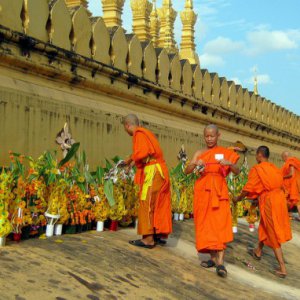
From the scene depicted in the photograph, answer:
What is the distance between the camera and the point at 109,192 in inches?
229

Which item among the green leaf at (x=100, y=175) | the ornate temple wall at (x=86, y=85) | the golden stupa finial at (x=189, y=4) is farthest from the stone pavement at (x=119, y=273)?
the golden stupa finial at (x=189, y=4)

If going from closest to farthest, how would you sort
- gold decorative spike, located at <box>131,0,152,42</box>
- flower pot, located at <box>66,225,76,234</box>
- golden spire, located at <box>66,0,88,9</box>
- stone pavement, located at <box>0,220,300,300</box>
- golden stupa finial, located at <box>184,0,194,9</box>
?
stone pavement, located at <box>0,220,300,300</box>, flower pot, located at <box>66,225,76,234</box>, golden spire, located at <box>66,0,88,9</box>, gold decorative spike, located at <box>131,0,152,42</box>, golden stupa finial, located at <box>184,0,194,9</box>

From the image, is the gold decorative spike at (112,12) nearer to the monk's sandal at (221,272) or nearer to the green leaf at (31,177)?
the green leaf at (31,177)

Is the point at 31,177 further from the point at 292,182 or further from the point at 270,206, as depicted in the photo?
the point at 292,182

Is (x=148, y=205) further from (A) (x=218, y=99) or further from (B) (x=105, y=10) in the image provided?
(A) (x=218, y=99)

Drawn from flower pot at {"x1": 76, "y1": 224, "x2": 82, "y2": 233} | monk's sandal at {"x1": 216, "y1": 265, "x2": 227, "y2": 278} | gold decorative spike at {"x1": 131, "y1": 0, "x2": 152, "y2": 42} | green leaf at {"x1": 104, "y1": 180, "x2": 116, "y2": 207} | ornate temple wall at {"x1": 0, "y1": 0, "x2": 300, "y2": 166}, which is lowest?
monk's sandal at {"x1": 216, "y1": 265, "x2": 227, "y2": 278}

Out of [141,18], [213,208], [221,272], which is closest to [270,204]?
[213,208]

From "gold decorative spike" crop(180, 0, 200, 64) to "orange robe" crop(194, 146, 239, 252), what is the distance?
21.1 ft

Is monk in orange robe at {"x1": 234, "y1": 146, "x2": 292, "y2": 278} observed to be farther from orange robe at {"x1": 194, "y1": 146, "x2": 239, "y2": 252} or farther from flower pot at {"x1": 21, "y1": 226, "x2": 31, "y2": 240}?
flower pot at {"x1": 21, "y1": 226, "x2": 31, "y2": 240}

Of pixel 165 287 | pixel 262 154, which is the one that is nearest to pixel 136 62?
pixel 262 154

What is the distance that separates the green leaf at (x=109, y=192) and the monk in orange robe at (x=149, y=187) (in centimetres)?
28

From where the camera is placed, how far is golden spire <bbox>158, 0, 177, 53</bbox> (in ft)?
47.8

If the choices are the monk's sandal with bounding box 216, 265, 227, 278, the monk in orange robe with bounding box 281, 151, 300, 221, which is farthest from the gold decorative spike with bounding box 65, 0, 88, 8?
the monk in orange robe with bounding box 281, 151, 300, 221

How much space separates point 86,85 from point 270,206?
2491mm
